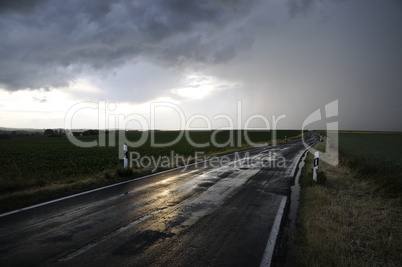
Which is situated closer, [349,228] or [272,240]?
[272,240]

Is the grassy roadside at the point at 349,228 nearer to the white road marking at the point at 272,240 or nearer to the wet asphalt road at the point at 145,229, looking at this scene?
the white road marking at the point at 272,240

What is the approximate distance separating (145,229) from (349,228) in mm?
4244

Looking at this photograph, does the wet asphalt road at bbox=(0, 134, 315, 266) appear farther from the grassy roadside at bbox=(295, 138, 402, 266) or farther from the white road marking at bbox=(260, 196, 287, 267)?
the grassy roadside at bbox=(295, 138, 402, 266)

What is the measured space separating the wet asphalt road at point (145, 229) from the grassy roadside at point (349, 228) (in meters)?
0.76

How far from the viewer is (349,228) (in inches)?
193

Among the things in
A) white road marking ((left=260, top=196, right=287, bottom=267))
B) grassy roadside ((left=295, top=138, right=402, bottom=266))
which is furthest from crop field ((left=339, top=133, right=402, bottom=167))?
white road marking ((left=260, top=196, right=287, bottom=267))

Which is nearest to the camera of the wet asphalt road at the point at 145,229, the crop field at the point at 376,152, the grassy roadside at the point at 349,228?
the wet asphalt road at the point at 145,229

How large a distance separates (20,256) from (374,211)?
7.71 meters

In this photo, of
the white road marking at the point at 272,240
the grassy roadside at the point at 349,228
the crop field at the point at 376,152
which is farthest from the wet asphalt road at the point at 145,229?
the crop field at the point at 376,152

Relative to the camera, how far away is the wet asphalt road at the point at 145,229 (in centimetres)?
355

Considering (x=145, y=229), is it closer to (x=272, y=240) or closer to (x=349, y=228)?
(x=272, y=240)

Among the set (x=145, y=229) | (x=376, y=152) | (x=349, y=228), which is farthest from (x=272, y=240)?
(x=376, y=152)

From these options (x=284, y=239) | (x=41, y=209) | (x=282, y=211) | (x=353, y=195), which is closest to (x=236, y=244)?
(x=284, y=239)

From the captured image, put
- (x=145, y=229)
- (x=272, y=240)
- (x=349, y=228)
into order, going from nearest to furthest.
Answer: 1. (x=272, y=240)
2. (x=145, y=229)
3. (x=349, y=228)
